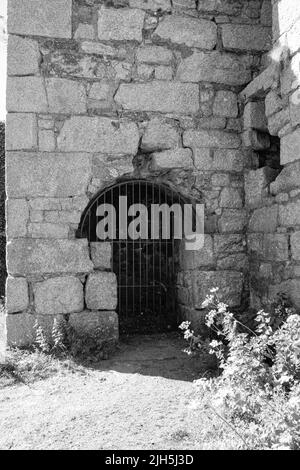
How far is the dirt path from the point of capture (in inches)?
107

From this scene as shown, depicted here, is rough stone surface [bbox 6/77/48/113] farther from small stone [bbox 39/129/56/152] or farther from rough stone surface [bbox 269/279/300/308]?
rough stone surface [bbox 269/279/300/308]

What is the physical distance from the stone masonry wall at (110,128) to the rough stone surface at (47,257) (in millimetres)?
10

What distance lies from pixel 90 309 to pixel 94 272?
0.38 metres

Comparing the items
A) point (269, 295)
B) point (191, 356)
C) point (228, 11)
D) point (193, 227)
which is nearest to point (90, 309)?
point (191, 356)

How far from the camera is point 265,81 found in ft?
14.5

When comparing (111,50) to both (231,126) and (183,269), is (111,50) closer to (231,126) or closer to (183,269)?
(231,126)

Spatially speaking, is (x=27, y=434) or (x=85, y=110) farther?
(x=85, y=110)

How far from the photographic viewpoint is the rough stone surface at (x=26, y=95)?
14.8 feet

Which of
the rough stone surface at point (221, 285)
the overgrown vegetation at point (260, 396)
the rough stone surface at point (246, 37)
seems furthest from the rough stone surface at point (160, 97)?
the overgrown vegetation at point (260, 396)

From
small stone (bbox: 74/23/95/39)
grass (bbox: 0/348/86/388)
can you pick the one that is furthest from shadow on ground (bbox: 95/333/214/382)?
small stone (bbox: 74/23/95/39)

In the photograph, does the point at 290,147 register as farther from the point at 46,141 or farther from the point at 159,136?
the point at 46,141

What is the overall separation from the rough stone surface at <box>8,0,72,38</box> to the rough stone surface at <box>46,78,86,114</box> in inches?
19.2

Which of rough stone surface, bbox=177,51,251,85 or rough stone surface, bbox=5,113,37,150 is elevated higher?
rough stone surface, bbox=177,51,251,85

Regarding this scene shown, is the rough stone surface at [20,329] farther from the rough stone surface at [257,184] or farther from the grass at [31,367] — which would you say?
the rough stone surface at [257,184]
